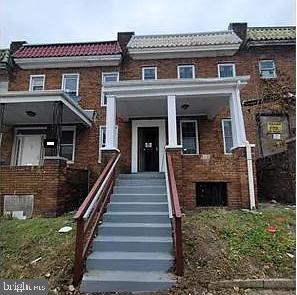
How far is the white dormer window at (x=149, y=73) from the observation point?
12.9m

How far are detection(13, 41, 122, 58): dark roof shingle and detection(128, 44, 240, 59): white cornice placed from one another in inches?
39.7

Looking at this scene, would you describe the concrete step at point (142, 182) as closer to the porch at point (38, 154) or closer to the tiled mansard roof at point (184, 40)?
the porch at point (38, 154)

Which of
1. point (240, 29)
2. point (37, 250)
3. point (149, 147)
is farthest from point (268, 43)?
point (37, 250)

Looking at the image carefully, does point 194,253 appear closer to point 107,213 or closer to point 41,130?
point 107,213

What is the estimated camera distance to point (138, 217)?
6074mm

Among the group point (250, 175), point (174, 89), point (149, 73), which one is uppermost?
point (149, 73)

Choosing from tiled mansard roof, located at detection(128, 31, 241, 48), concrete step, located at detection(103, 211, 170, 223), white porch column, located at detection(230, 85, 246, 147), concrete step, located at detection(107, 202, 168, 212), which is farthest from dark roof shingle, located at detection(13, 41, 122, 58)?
concrete step, located at detection(103, 211, 170, 223)

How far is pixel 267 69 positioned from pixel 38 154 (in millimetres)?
10976

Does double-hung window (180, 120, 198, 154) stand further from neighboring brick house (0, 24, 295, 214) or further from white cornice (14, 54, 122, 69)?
white cornice (14, 54, 122, 69)

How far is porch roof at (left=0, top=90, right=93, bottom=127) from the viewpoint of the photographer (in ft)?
29.3

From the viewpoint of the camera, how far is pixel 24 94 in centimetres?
899

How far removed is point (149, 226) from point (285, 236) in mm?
2775

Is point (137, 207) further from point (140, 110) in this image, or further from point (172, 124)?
point (140, 110)

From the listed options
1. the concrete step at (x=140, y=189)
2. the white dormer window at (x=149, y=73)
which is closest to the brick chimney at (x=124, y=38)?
the white dormer window at (x=149, y=73)
